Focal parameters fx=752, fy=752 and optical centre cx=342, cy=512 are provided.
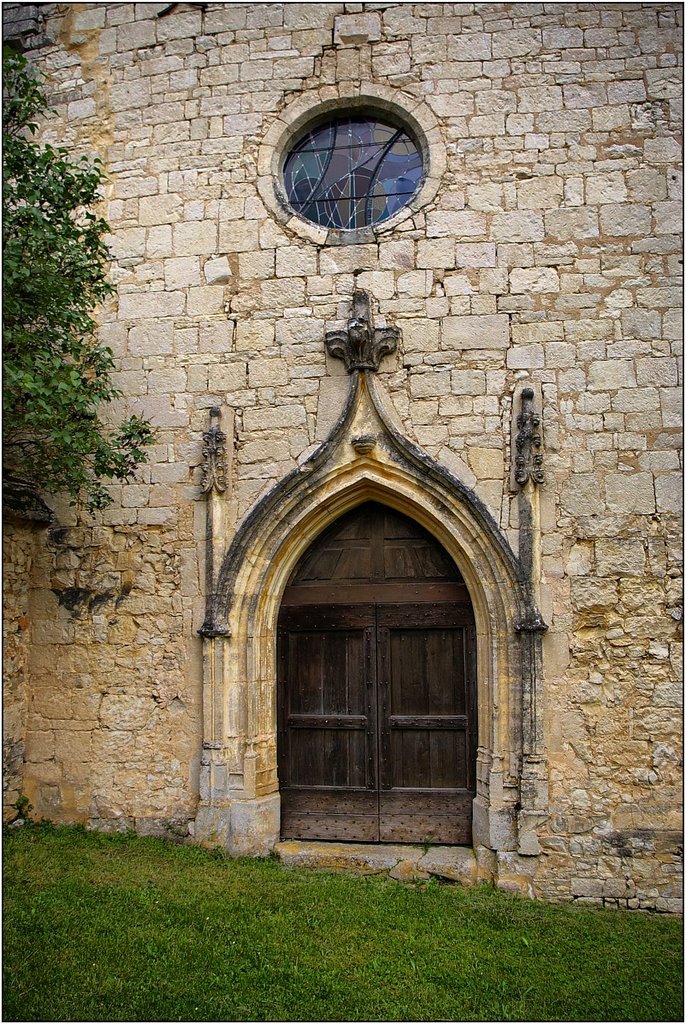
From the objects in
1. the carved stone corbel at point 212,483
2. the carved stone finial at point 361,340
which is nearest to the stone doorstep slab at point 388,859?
the carved stone corbel at point 212,483

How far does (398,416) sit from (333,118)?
270cm

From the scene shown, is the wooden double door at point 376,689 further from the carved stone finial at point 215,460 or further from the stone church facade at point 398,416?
the carved stone finial at point 215,460

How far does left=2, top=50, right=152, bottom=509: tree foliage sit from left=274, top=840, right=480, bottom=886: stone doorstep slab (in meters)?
3.11

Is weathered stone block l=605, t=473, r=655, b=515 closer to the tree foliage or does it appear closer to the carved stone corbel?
the carved stone corbel

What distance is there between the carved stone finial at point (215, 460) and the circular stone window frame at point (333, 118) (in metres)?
1.78

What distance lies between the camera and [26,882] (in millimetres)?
4969

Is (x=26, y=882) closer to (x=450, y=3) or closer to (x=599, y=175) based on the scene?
(x=599, y=175)

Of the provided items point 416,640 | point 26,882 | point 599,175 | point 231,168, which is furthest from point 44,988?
point 599,175

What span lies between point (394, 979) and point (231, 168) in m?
5.91

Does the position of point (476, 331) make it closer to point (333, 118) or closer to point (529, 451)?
point (529, 451)

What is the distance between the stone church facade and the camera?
17.7 feet

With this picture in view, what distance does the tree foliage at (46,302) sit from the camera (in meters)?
4.85

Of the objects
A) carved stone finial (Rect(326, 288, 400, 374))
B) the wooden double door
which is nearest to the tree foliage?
carved stone finial (Rect(326, 288, 400, 374))

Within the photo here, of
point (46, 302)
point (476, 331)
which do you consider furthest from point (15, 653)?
point (476, 331)
